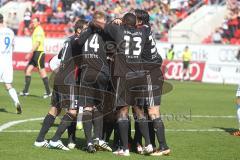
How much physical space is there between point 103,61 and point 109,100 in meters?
1.03

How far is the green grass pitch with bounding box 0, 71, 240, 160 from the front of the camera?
10.4 m

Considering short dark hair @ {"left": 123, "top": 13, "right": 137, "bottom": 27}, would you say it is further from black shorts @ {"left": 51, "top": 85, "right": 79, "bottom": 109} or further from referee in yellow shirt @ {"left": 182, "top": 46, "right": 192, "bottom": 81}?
referee in yellow shirt @ {"left": 182, "top": 46, "right": 192, "bottom": 81}

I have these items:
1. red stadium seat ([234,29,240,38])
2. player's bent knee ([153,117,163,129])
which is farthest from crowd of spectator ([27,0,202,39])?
player's bent knee ([153,117,163,129])

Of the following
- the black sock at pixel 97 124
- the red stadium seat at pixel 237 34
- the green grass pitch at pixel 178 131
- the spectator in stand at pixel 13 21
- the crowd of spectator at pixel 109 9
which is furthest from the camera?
the spectator in stand at pixel 13 21

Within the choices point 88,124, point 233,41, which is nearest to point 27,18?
point 233,41

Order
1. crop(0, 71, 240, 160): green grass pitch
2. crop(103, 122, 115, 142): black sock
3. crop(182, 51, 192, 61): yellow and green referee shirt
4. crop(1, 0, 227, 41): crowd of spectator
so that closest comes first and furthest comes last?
1. crop(0, 71, 240, 160): green grass pitch
2. crop(103, 122, 115, 142): black sock
3. crop(182, 51, 192, 61): yellow and green referee shirt
4. crop(1, 0, 227, 41): crowd of spectator

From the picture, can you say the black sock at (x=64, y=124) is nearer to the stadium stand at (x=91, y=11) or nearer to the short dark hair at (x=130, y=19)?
the short dark hair at (x=130, y=19)

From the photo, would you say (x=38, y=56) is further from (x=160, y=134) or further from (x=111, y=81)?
(x=160, y=134)

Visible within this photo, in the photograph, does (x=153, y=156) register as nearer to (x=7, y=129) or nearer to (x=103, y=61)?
(x=103, y=61)

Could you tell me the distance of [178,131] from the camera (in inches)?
543

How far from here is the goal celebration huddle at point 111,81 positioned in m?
10.4

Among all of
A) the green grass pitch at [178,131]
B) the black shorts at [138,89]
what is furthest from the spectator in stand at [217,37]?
the black shorts at [138,89]

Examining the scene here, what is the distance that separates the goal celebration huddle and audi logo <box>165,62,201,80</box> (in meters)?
25.0

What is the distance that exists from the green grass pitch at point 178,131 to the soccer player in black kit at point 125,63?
52cm
